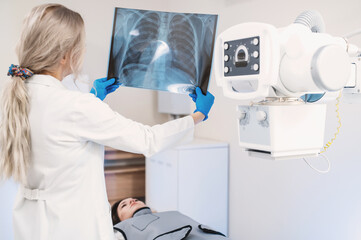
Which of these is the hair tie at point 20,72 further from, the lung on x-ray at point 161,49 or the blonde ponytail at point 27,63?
the lung on x-ray at point 161,49

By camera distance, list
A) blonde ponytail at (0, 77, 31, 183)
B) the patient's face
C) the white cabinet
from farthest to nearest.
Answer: the white cabinet < the patient's face < blonde ponytail at (0, 77, 31, 183)

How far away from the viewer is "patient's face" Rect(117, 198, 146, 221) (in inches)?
95.1

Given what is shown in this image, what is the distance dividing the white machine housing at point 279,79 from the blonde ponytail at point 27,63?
55 centimetres

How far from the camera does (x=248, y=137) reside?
3.35 feet

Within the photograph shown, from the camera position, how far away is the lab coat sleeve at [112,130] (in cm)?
128

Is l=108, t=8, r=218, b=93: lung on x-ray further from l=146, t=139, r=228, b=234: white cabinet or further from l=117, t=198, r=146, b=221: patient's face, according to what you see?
l=146, t=139, r=228, b=234: white cabinet

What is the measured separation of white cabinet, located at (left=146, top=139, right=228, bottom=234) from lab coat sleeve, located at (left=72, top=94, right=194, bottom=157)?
1.44 m

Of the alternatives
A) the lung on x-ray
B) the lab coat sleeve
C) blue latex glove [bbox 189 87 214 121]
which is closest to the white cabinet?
the lung on x-ray

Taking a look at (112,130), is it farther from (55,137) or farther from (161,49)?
(161,49)

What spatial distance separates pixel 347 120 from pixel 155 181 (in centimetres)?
159

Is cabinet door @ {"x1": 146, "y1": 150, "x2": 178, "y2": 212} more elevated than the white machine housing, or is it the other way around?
the white machine housing

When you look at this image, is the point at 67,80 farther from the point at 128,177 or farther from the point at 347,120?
the point at 347,120

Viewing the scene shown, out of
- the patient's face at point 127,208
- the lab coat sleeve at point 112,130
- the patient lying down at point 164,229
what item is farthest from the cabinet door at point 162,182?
the lab coat sleeve at point 112,130

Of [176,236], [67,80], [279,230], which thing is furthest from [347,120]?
[67,80]
